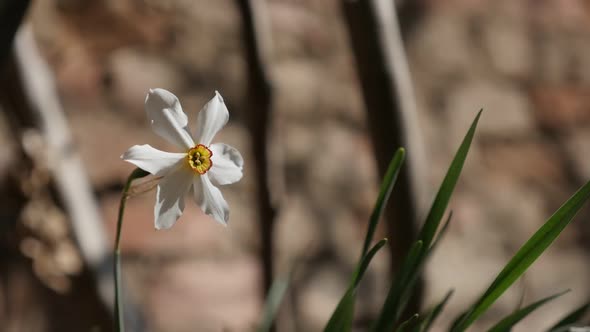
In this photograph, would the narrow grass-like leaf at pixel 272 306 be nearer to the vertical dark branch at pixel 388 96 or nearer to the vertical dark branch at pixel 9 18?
the vertical dark branch at pixel 388 96

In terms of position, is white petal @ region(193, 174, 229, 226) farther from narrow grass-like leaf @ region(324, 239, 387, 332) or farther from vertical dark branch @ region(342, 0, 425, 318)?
vertical dark branch @ region(342, 0, 425, 318)

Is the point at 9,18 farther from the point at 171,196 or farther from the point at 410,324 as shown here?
the point at 410,324

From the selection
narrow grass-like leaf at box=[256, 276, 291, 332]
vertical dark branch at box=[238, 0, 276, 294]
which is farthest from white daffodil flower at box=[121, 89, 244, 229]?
vertical dark branch at box=[238, 0, 276, 294]

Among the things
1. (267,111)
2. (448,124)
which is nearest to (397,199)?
(267,111)

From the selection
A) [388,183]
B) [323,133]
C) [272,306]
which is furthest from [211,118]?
[323,133]

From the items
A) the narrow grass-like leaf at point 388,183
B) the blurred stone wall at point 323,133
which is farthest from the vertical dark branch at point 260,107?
the narrow grass-like leaf at point 388,183
